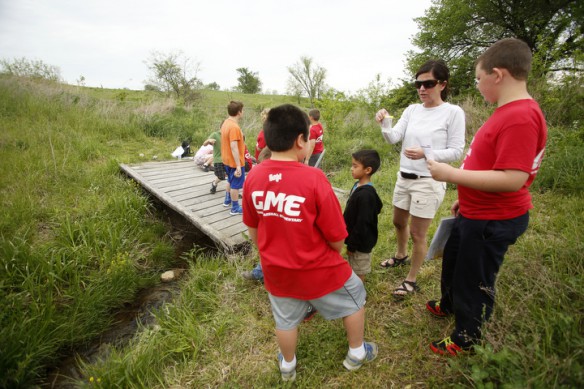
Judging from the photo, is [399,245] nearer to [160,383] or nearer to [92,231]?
[160,383]

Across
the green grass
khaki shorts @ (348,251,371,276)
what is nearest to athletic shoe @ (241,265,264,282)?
the green grass

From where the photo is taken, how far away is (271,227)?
1.52m

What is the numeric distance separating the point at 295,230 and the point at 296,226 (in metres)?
0.03

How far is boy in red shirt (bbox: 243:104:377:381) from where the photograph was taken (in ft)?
4.72

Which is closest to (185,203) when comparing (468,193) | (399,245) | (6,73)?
(399,245)

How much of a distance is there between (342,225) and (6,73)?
15785 mm

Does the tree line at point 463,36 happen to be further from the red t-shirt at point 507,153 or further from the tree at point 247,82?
the tree at point 247,82

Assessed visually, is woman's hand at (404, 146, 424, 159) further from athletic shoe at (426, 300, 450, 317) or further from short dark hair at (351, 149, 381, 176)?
athletic shoe at (426, 300, 450, 317)

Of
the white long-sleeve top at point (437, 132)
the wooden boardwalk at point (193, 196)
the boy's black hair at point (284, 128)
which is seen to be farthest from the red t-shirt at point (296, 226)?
the wooden boardwalk at point (193, 196)

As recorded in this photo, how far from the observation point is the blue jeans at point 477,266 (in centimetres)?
150

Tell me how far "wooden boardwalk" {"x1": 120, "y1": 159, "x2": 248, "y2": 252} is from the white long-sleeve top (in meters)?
2.58

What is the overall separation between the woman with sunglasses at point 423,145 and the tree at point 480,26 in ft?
40.2

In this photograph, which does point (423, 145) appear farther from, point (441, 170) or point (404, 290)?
point (404, 290)

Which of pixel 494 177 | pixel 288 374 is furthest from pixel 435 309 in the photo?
pixel 494 177
